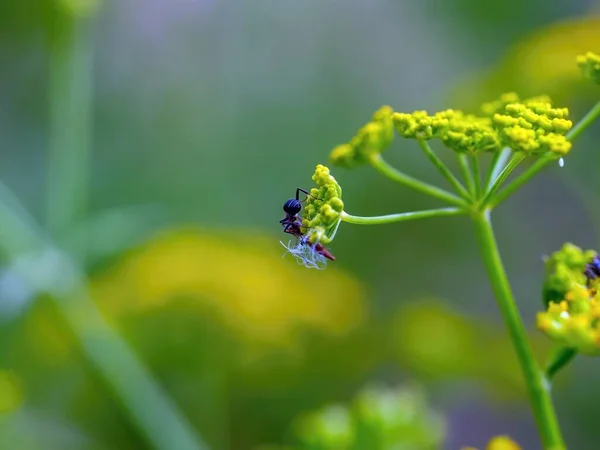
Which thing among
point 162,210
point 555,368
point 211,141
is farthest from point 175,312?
point 211,141

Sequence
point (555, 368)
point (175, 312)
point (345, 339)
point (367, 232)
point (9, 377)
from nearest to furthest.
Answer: point (555, 368) < point (9, 377) < point (175, 312) < point (345, 339) < point (367, 232)

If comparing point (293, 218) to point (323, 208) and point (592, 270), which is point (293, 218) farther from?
point (592, 270)

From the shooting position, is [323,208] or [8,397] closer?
[323,208]

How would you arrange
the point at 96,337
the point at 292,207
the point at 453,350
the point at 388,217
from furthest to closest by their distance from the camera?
the point at 453,350, the point at 96,337, the point at 292,207, the point at 388,217

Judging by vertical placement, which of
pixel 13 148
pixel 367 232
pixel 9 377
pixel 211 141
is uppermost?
pixel 13 148

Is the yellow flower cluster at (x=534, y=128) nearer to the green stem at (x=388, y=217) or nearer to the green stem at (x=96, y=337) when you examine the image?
the green stem at (x=388, y=217)

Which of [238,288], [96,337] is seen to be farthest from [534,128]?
[96,337]

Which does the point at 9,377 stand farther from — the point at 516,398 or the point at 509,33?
the point at 509,33

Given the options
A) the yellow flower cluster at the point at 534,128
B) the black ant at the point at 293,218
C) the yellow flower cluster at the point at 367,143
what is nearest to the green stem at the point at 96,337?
the black ant at the point at 293,218
